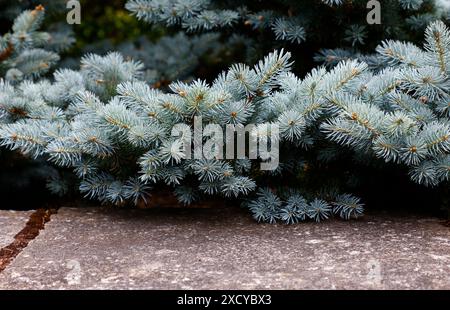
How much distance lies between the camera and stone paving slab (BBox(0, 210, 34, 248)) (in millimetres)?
1876

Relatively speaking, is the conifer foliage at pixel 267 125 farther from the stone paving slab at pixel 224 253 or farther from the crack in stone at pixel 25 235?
the crack in stone at pixel 25 235

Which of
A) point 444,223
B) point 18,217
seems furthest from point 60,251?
point 444,223

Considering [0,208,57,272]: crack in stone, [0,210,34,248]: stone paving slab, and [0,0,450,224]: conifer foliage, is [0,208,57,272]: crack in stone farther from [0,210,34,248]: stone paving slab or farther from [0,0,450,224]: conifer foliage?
[0,0,450,224]: conifer foliage

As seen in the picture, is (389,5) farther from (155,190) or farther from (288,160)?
(155,190)

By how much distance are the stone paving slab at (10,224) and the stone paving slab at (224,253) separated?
93mm

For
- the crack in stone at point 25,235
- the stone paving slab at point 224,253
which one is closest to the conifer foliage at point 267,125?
the stone paving slab at point 224,253

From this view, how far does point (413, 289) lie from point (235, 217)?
28.2 inches

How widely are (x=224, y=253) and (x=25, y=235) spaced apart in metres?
0.66

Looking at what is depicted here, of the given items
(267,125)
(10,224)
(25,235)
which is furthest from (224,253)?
(10,224)

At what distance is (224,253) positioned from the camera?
175 centimetres

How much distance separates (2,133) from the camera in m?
1.96

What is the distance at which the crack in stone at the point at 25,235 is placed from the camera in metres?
1.73

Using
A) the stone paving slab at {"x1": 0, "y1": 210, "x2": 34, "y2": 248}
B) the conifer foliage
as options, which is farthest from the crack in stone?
the conifer foliage

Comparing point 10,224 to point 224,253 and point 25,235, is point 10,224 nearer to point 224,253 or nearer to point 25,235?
point 25,235
